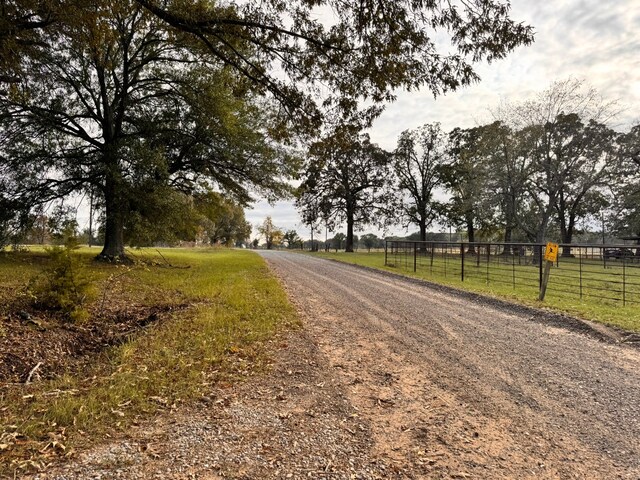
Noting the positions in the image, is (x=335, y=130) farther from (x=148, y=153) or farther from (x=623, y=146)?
(x=623, y=146)

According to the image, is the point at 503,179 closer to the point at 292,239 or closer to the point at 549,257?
the point at 549,257

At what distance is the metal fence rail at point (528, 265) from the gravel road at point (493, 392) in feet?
14.0

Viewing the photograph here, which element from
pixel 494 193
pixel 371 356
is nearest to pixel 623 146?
pixel 494 193

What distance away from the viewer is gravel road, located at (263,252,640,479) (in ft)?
8.21

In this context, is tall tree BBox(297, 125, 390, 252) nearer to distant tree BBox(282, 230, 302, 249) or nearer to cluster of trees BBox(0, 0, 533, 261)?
cluster of trees BBox(0, 0, 533, 261)

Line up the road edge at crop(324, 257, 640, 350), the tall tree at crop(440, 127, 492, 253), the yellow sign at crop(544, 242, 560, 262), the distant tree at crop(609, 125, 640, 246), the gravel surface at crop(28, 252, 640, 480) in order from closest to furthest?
the gravel surface at crop(28, 252, 640, 480)
the road edge at crop(324, 257, 640, 350)
the yellow sign at crop(544, 242, 560, 262)
the distant tree at crop(609, 125, 640, 246)
the tall tree at crop(440, 127, 492, 253)

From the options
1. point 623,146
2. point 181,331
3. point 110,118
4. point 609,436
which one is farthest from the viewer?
point 623,146

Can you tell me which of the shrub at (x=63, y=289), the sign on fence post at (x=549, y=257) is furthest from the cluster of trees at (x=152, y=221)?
the sign on fence post at (x=549, y=257)

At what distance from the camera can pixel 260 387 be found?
3676 mm

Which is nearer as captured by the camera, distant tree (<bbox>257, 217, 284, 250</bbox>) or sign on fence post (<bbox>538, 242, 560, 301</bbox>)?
sign on fence post (<bbox>538, 242, 560, 301</bbox>)

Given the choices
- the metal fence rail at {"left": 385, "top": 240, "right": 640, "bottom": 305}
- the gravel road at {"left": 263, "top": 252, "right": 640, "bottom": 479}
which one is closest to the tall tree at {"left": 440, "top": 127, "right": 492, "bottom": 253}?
the metal fence rail at {"left": 385, "top": 240, "right": 640, "bottom": 305}

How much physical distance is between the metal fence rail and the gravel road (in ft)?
14.0

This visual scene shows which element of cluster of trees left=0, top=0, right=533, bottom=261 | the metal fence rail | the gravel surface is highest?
cluster of trees left=0, top=0, right=533, bottom=261

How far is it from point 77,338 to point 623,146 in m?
33.0
